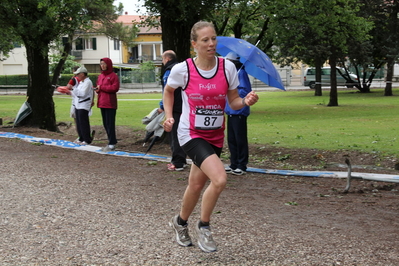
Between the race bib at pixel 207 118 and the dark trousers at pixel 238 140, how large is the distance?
4422 millimetres

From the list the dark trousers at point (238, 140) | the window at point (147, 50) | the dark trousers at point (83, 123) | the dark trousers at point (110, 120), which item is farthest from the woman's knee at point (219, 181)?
the window at point (147, 50)

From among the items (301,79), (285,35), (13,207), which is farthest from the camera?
(301,79)

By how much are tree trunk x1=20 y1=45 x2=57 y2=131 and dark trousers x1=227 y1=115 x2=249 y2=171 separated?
29.8 feet

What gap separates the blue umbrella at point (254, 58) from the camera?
312 inches

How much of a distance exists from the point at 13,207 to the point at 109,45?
7529 cm

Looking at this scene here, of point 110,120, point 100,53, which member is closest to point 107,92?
point 110,120

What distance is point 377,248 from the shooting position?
4934mm

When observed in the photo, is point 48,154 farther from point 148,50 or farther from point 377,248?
point 148,50

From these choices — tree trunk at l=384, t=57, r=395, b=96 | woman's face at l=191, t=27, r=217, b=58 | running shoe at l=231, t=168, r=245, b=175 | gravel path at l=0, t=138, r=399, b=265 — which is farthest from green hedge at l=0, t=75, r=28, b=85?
woman's face at l=191, t=27, r=217, b=58

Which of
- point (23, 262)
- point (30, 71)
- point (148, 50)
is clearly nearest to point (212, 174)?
point (23, 262)

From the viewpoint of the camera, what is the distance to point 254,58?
8016 mm

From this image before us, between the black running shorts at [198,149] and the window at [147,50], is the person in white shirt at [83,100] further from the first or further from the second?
the window at [147,50]

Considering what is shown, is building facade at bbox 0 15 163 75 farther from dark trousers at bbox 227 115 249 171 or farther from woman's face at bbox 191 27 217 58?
woman's face at bbox 191 27 217 58

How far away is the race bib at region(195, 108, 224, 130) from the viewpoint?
190 inches
